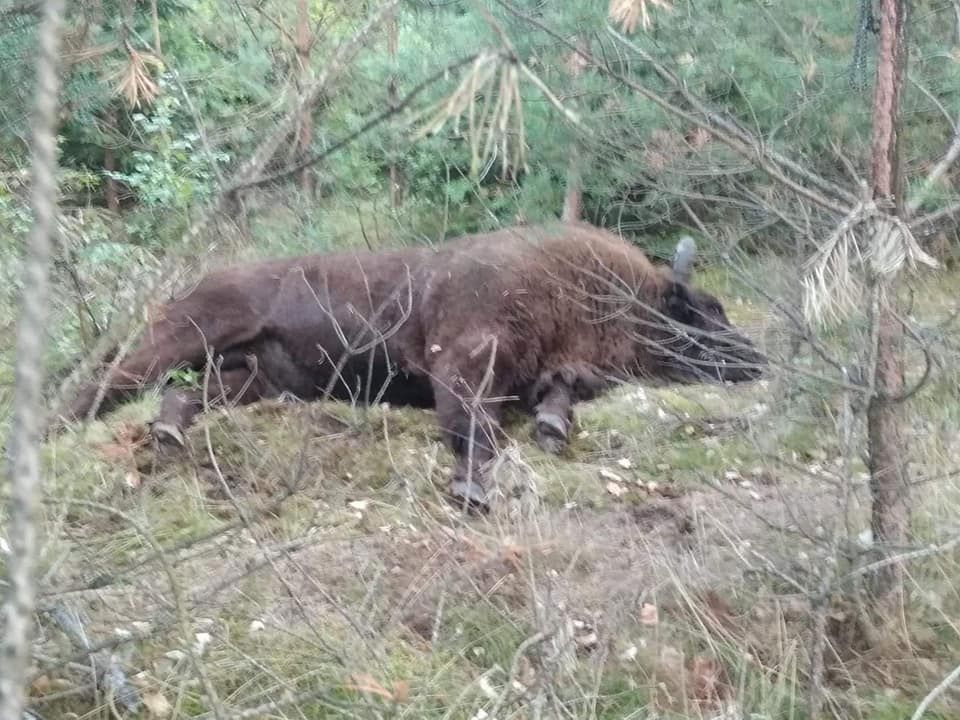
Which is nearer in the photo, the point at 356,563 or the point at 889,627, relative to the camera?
the point at 889,627

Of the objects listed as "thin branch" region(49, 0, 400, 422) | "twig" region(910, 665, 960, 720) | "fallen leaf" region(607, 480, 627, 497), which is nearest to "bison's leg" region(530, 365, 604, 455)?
"fallen leaf" region(607, 480, 627, 497)

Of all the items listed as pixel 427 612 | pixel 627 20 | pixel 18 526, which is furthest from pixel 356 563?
pixel 18 526

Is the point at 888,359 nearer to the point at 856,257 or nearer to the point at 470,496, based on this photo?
the point at 856,257

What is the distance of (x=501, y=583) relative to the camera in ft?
12.9

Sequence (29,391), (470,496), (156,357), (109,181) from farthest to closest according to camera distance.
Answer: (109,181), (156,357), (470,496), (29,391)

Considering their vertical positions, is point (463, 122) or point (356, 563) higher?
point (463, 122)

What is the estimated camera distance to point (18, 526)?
1118 mm

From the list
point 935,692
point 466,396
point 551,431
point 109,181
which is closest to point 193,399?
point 466,396

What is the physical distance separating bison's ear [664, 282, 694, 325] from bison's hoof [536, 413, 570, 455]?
1.39 metres

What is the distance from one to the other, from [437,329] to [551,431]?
0.96 m

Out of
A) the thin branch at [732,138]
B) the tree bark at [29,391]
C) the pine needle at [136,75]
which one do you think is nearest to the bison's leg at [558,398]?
the thin branch at [732,138]

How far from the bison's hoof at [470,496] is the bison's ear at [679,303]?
2281mm

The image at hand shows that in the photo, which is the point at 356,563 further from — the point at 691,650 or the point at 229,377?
the point at 229,377

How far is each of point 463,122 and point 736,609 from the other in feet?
12.9
